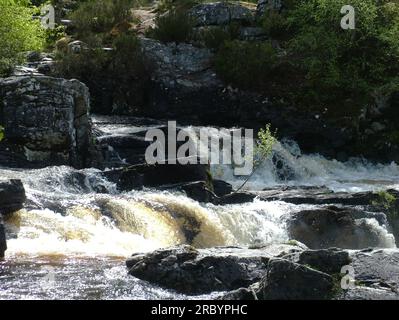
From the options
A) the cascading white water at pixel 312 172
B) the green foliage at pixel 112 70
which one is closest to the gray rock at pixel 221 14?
the green foliage at pixel 112 70

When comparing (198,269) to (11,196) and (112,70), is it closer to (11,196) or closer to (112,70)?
(11,196)

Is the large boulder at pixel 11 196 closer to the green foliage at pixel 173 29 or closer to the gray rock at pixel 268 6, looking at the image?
the green foliage at pixel 173 29

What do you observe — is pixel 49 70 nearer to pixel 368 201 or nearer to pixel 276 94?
pixel 276 94

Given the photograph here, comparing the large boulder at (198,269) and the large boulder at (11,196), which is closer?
the large boulder at (198,269)

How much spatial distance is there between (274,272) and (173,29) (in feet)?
69.1

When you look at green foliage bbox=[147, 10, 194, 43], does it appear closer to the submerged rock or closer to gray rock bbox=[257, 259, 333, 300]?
the submerged rock

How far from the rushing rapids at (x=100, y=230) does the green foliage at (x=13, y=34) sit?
544 centimetres

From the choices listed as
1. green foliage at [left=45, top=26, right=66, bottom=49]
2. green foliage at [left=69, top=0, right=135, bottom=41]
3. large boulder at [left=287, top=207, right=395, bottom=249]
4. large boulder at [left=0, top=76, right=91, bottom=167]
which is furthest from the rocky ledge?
green foliage at [left=69, top=0, right=135, bottom=41]

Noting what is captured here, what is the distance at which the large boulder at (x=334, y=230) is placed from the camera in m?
14.6

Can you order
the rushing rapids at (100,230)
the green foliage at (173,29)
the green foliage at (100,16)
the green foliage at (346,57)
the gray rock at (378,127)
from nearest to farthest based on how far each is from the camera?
the rushing rapids at (100,230), the gray rock at (378,127), the green foliage at (346,57), the green foliage at (173,29), the green foliage at (100,16)

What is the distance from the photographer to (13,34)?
68.1 ft

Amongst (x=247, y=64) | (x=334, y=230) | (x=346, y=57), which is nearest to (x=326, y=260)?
(x=334, y=230)

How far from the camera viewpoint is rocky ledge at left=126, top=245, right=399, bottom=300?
748 centimetres
